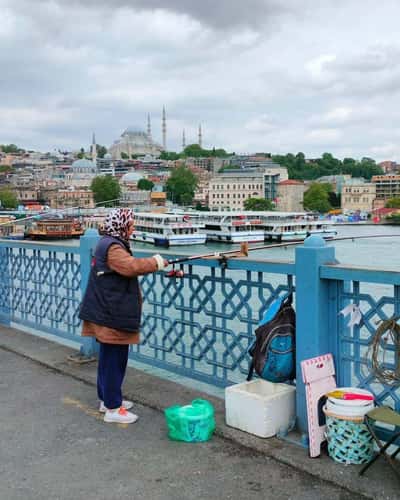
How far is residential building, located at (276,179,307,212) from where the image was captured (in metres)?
150

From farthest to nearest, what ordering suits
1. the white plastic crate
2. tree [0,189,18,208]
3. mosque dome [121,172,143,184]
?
mosque dome [121,172,143,184], tree [0,189,18,208], the white plastic crate

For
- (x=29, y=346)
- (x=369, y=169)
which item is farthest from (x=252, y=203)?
(x=29, y=346)

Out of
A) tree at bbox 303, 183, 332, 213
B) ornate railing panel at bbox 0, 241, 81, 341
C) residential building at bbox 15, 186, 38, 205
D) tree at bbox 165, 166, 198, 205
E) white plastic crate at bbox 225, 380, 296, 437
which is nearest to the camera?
white plastic crate at bbox 225, 380, 296, 437

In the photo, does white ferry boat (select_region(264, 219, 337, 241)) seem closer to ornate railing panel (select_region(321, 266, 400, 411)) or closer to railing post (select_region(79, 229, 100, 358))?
railing post (select_region(79, 229, 100, 358))

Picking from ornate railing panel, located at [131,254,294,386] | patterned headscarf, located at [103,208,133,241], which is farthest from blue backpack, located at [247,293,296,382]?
patterned headscarf, located at [103,208,133,241]

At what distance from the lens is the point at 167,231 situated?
6944 cm

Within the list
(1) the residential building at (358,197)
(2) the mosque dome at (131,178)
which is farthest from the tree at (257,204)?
(2) the mosque dome at (131,178)

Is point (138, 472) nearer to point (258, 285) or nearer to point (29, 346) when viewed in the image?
point (258, 285)

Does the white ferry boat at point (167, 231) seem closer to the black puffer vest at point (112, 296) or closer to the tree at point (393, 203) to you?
the black puffer vest at point (112, 296)

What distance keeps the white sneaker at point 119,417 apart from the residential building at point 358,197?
146322 mm

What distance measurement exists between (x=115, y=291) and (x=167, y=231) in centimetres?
6536

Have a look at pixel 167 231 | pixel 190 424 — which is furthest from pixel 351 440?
pixel 167 231

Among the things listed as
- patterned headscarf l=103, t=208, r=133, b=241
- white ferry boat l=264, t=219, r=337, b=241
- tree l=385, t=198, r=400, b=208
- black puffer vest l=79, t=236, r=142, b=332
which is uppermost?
patterned headscarf l=103, t=208, r=133, b=241

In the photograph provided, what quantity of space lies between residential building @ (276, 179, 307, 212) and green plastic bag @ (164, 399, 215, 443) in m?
147
